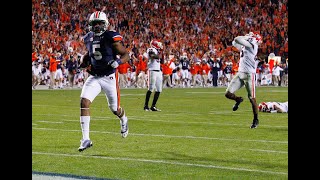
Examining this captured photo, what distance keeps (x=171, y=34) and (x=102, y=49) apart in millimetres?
28666

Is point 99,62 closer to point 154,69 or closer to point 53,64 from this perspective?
point 154,69

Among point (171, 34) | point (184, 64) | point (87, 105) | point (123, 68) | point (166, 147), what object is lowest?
point (166, 147)

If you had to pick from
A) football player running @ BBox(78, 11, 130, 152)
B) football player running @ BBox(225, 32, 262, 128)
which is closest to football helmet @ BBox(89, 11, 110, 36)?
football player running @ BBox(78, 11, 130, 152)

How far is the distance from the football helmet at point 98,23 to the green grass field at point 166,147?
4.93 ft

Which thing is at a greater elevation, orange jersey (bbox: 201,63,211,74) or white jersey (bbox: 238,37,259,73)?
orange jersey (bbox: 201,63,211,74)

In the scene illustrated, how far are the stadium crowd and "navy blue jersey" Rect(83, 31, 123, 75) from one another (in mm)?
18593

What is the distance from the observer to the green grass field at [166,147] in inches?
270

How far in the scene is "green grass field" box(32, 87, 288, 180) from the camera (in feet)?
22.5

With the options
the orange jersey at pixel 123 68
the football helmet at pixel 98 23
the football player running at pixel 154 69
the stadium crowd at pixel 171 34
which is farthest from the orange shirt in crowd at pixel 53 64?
the football helmet at pixel 98 23

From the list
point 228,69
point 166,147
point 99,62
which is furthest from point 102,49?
point 228,69

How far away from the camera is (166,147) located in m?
8.64

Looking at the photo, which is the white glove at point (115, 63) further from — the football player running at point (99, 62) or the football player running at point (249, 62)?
the football player running at point (249, 62)

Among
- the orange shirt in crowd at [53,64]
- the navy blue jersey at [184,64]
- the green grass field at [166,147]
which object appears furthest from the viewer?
the navy blue jersey at [184,64]

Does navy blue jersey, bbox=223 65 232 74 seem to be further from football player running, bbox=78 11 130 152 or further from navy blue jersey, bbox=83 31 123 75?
navy blue jersey, bbox=83 31 123 75
